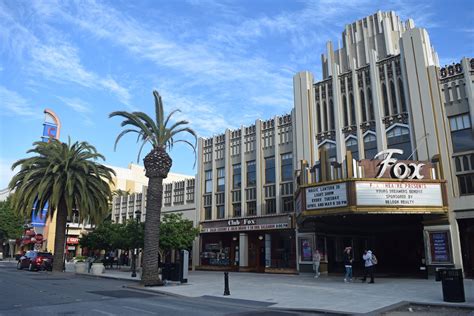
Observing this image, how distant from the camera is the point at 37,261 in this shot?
122 ft

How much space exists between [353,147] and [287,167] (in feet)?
21.2

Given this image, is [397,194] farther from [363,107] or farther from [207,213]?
[207,213]

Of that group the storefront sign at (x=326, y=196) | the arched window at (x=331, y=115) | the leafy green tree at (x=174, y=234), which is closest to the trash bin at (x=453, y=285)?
the storefront sign at (x=326, y=196)

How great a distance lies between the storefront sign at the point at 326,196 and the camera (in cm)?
2284

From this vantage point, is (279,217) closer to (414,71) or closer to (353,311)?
(414,71)

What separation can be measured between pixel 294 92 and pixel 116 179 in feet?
178

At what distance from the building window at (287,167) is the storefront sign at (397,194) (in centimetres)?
1244

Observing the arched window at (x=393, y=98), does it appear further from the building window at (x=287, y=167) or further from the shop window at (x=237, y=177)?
the shop window at (x=237, y=177)

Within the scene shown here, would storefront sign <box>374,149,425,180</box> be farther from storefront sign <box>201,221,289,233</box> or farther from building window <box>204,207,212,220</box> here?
building window <box>204,207,212,220</box>

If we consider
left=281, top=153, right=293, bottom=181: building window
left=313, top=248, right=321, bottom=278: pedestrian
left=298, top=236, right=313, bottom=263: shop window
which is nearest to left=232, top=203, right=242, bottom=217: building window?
left=281, top=153, right=293, bottom=181: building window

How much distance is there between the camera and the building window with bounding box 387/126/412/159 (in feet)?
91.7

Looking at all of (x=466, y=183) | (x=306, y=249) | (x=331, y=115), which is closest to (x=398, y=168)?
(x=466, y=183)

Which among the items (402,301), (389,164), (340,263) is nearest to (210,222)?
(340,263)

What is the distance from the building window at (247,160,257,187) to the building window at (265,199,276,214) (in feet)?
7.66
